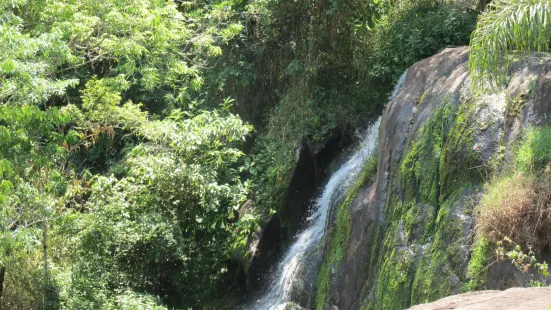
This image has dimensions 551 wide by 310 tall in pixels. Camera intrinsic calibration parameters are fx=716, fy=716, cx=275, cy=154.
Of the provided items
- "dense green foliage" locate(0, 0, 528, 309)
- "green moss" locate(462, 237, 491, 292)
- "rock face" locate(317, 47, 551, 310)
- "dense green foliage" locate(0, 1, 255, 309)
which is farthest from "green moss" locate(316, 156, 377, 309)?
"green moss" locate(462, 237, 491, 292)

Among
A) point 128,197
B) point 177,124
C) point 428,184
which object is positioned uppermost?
point 177,124

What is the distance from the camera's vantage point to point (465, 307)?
19.5ft

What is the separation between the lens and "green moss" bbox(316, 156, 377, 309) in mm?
12078

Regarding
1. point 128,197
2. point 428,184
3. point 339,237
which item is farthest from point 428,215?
point 128,197

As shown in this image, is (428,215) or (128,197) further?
(128,197)

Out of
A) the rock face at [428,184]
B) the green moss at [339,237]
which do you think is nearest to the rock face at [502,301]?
the rock face at [428,184]

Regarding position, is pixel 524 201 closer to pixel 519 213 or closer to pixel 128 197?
pixel 519 213

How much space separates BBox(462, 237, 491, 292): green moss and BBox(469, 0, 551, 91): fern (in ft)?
7.22

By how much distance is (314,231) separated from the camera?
14.6 metres

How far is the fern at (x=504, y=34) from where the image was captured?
355 inches

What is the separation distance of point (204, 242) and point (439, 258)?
315 inches

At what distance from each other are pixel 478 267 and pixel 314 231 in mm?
6235

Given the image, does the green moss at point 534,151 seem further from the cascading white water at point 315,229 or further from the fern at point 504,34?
the cascading white water at point 315,229

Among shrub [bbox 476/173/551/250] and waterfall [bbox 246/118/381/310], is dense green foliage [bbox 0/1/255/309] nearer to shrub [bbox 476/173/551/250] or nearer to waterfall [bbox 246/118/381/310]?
waterfall [bbox 246/118/381/310]
